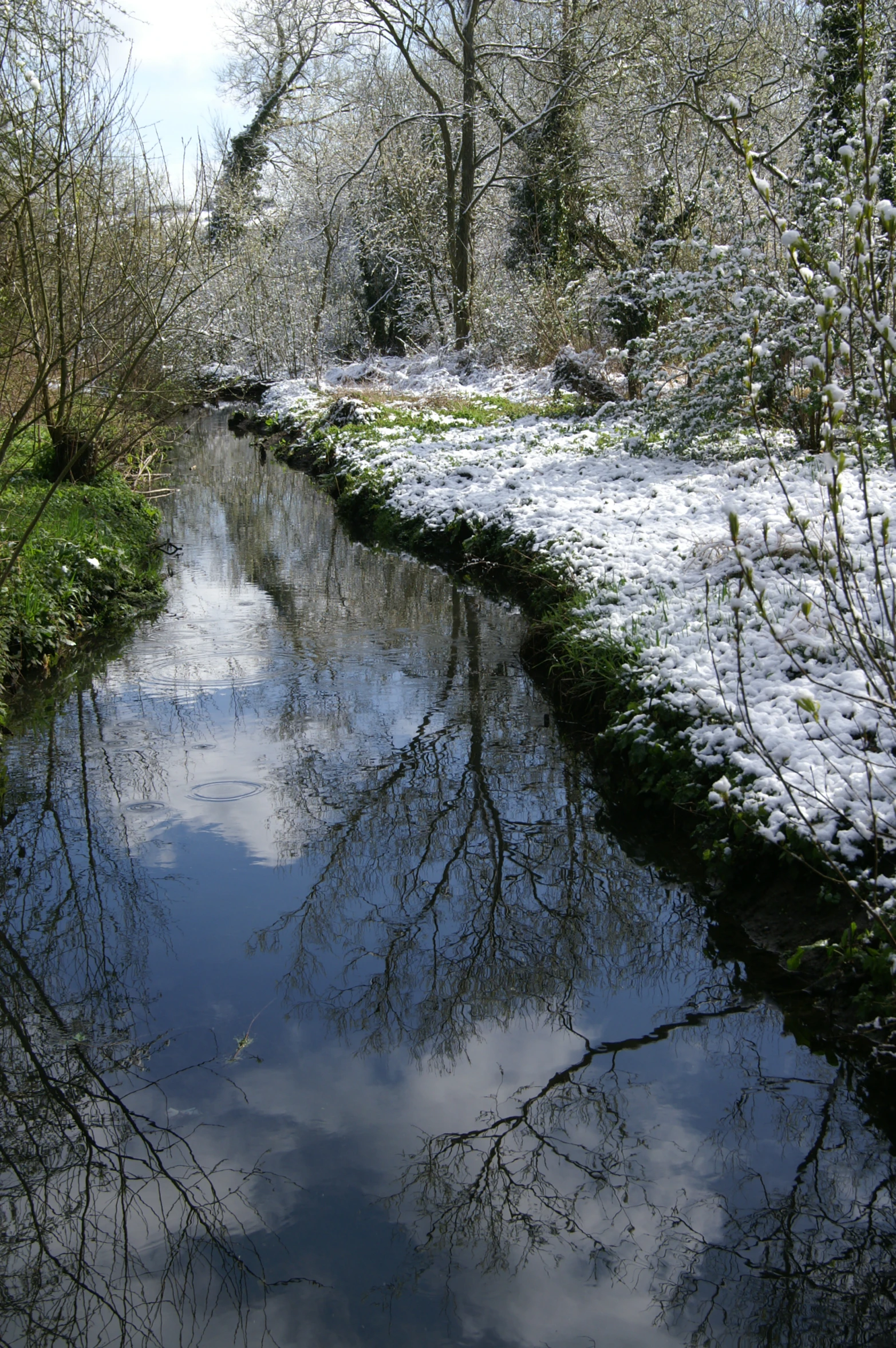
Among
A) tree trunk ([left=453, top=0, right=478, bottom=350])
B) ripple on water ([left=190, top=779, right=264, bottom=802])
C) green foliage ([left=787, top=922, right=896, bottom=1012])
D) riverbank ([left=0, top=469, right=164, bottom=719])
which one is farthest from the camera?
tree trunk ([left=453, top=0, right=478, bottom=350])

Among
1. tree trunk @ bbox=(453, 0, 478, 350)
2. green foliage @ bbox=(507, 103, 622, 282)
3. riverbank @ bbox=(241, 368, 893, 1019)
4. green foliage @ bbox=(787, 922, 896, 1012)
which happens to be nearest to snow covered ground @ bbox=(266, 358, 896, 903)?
riverbank @ bbox=(241, 368, 893, 1019)

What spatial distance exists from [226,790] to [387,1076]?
259 centimetres

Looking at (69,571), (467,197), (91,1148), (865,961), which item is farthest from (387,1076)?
(467,197)

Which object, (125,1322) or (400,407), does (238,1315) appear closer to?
(125,1322)

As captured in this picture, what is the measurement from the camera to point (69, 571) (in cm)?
851

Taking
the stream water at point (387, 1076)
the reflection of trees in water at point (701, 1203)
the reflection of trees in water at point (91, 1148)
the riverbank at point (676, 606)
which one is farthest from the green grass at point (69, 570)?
the reflection of trees in water at point (701, 1203)

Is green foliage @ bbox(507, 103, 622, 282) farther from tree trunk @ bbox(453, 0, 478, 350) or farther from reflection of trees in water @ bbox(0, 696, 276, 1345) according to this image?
reflection of trees in water @ bbox(0, 696, 276, 1345)

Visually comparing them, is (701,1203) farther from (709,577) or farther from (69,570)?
(69,570)

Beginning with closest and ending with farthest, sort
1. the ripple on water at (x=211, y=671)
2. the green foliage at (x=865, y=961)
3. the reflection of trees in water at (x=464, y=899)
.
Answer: the green foliage at (x=865, y=961)
the reflection of trees in water at (x=464, y=899)
the ripple on water at (x=211, y=671)

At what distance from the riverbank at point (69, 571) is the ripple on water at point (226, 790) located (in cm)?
166

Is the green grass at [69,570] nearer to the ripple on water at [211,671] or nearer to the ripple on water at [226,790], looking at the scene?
the ripple on water at [211,671]

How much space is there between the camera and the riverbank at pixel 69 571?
7.45m

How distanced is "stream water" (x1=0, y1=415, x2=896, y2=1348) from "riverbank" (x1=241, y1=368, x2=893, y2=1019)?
19.4 inches

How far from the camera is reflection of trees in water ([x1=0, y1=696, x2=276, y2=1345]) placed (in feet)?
9.18
